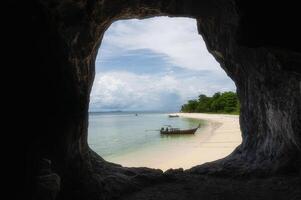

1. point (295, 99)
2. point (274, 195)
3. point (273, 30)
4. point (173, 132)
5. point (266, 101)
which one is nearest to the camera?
point (273, 30)

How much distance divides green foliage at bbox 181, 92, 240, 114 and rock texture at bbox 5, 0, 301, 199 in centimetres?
5127

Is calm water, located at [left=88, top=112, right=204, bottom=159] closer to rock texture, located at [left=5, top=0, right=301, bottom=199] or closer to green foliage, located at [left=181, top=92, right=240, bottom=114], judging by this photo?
green foliage, located at [left=181, top=92, right=240, bottom=114]

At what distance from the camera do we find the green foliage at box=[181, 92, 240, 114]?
65688mm

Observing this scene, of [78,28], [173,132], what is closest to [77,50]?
[78,28]

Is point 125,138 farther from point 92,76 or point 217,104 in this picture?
point 217,104

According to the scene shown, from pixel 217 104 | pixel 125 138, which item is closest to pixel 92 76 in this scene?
pixel 125 138

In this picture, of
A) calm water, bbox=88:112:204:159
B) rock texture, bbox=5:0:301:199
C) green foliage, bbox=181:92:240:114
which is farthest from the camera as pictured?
green foliage, bbox=181:92:240:114

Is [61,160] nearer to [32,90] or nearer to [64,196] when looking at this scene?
[64,196]

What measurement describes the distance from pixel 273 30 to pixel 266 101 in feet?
16.4

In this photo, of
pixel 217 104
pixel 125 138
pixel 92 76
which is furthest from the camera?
pixel 217 104

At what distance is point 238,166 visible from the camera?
1016 centimetres

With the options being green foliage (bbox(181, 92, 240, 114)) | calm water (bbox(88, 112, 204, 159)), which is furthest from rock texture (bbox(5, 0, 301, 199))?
green foliage (bbox(181, 92, 240, 114))

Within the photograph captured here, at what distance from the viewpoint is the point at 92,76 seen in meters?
9.27

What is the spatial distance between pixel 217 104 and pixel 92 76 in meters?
67.0
